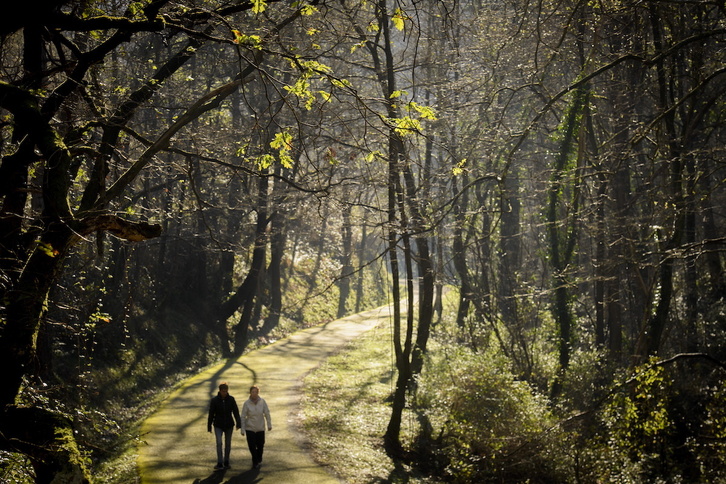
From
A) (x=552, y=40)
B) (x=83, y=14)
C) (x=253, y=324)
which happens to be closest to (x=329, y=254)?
(x=253, y=324)

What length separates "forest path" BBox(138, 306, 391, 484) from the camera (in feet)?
39.6

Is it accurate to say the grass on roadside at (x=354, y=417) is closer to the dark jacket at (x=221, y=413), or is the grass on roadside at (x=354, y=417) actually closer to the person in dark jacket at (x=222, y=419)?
the person in dark jacket at (x=222, y=419)

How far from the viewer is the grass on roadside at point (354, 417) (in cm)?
1357

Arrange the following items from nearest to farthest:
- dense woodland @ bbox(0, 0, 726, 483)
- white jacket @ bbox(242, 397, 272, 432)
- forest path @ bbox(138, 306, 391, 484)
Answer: dense woodland @ bbox(0, 0, 726, 483), forest path @ bbox(138, 306, 391, 484), white jacket @ bbox(242, 397, 272, 432)

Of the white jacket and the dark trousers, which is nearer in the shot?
the white jacket

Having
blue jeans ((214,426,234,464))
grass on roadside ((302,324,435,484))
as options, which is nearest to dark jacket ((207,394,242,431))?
blue jeans ((214,426,234,464))

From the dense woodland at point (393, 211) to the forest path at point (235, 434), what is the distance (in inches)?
38.3

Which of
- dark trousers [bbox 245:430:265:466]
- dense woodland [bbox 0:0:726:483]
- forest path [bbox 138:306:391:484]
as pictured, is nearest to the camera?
dense woodland [bbox 0:0:726:483]

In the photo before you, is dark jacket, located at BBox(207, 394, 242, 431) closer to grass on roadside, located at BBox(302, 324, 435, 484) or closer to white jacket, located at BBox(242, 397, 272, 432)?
white jacket, located at BBox(242, 397, 272, 432)

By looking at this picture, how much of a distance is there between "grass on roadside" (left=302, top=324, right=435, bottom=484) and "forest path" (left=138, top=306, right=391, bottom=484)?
46 centimetres

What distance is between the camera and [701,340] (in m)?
16.0

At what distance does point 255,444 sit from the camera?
12.7m

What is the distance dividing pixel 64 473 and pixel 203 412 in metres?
11.9

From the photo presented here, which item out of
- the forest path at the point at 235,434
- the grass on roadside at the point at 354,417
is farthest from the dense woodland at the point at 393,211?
the forest path at the point at 235,434
